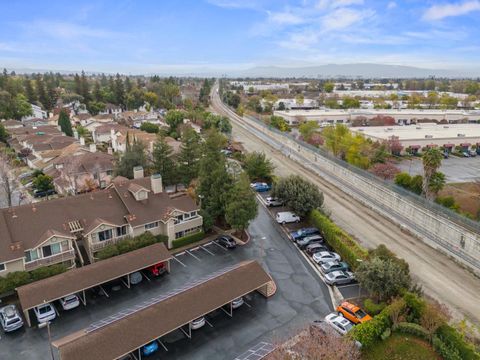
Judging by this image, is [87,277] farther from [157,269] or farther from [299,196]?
[299,196]

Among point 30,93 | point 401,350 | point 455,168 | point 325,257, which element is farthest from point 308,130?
point 30,93

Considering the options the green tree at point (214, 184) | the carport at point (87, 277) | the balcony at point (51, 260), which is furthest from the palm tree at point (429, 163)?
the balcony at point (51, 260)

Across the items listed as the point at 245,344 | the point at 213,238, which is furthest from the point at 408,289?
the point at 213,238

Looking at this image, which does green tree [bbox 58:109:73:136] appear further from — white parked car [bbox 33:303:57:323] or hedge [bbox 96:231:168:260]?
white parked car [bbox 33:303:57:323]

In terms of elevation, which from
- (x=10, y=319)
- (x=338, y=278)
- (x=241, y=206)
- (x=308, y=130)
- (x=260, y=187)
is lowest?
(x=338, y=278)

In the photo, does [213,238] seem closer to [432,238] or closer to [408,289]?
[408,289]
